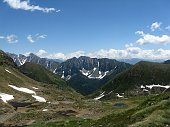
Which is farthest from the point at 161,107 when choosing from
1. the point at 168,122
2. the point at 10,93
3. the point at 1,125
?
the point at 10,93

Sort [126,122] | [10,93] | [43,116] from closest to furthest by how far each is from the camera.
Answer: [126,122], [43,116], [10,93]

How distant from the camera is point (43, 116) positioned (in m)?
86.8

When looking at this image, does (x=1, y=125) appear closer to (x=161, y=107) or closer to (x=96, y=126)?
(x=96, y=126)

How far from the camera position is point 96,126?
1973 inches

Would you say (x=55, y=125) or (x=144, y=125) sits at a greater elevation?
(x=144, y=125)

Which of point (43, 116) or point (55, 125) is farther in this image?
point (43, 116)

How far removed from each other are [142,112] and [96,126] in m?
7.98

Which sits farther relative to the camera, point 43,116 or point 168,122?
point 43,116

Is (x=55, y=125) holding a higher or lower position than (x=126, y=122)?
lower

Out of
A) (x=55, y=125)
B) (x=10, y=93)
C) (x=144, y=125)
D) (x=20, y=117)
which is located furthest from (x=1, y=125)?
(x=10, y=93)

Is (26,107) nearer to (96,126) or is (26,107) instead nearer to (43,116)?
(43,116)

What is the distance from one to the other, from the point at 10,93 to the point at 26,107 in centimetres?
3854

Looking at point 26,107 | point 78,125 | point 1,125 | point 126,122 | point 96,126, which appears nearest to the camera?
point 126,122

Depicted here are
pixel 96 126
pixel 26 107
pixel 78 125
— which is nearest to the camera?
pixel 96 126
